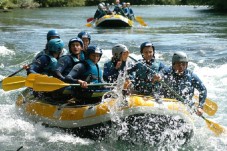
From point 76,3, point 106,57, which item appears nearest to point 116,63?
point 106,57

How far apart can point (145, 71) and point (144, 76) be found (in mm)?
80

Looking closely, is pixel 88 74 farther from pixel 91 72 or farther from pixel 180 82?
pixel 180 82

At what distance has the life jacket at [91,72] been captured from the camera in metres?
6.54

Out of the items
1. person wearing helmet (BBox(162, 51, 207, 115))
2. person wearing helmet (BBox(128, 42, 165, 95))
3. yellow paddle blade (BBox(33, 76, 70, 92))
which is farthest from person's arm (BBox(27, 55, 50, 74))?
person wearing helmet (BBox(162, 51, 207, 115))

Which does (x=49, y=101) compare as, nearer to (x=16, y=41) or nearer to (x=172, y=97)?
(x=172, y=97)

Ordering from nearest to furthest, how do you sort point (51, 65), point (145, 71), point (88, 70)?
point (145, 71), point (88, 70), point (51, 65)

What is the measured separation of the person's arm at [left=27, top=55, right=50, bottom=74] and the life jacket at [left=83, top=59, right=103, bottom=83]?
1133 millimetres

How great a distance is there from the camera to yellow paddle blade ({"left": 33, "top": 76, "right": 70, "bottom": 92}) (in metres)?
6.54

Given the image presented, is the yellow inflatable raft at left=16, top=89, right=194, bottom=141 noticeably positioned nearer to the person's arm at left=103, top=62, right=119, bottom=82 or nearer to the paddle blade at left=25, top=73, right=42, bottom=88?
the person's arm at left=103, top=62, right=119, bottom=82

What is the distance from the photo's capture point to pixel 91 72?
6.57 meters

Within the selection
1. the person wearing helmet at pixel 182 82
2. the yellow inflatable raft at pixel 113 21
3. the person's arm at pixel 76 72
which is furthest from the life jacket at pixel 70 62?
the yellow inflatable raft at pixel 113 21

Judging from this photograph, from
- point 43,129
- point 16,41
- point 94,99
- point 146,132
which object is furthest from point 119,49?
point 16,41

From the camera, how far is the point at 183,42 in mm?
17688

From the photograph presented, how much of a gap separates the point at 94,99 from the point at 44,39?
12.6m
